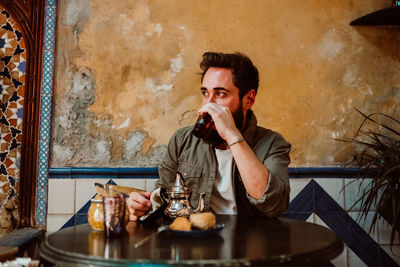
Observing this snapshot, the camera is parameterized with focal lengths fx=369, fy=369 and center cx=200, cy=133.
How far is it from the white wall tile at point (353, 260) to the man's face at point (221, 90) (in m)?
1.39

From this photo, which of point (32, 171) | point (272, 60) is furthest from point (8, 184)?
point (272, 60)

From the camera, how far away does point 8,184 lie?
98.0 inches

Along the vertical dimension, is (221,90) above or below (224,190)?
above

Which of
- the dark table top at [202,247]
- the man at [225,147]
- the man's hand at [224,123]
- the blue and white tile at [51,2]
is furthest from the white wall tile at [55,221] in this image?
the blue and white tile at [51,2]

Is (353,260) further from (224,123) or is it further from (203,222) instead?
(203,222)

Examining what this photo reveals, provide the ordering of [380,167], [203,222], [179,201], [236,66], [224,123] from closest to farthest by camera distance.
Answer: [203,222] < [179,201] < [224,123] < [236,66] < [380,167]

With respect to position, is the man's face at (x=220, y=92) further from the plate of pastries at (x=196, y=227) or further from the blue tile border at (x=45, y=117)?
the blue tile border at (x=45, y=117)

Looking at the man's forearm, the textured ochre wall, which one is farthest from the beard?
the textured ochre wall

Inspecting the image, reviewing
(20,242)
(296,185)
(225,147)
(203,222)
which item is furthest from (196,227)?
(296,185)

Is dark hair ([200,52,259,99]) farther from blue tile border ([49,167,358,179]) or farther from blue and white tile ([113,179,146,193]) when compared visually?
blue and white tile ([113,179,146,193])

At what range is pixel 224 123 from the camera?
5.64 feet

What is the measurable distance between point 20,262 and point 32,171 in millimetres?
845

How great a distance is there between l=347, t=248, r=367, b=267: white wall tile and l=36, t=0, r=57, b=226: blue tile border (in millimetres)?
2086

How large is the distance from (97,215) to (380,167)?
1.72 m
